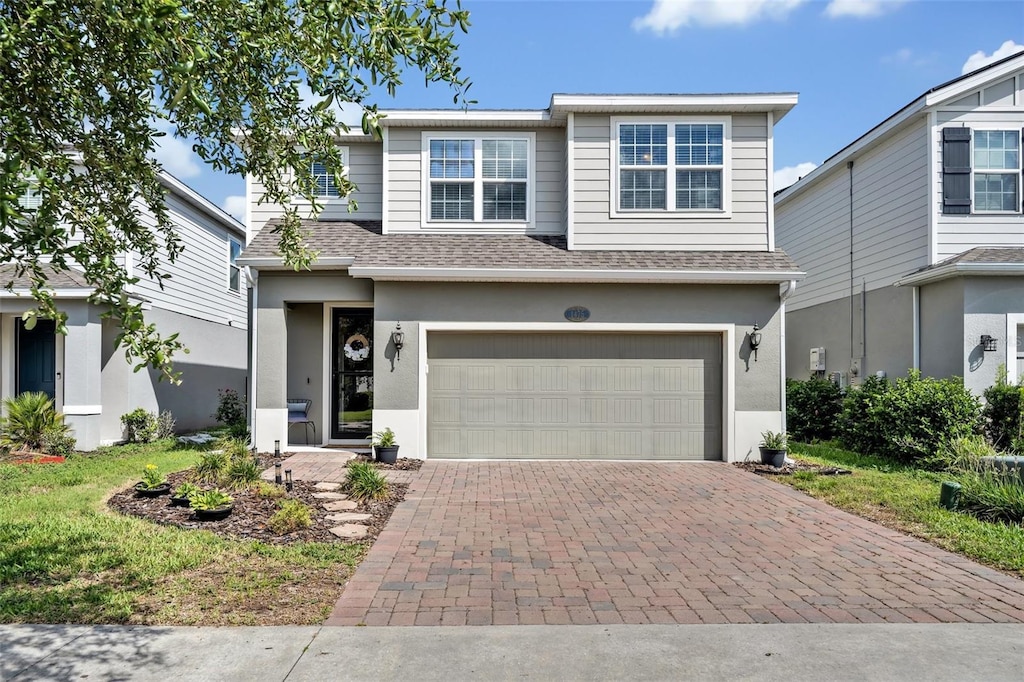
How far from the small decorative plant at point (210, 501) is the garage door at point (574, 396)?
4.85 meters

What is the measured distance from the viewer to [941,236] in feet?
39.6

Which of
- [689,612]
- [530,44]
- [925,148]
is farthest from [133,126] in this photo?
[925,148]

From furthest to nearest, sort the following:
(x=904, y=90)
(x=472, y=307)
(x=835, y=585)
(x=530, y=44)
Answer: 1. (x=904, y=90)
2. (x=472, y=307)
3. (x=530, y=44)
4. (x=835, y=585)

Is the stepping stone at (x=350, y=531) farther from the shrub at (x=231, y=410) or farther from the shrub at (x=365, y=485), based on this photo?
the shrub at (x=231, y=410)

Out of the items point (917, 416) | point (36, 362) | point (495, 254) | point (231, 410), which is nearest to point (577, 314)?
point (495, 254)

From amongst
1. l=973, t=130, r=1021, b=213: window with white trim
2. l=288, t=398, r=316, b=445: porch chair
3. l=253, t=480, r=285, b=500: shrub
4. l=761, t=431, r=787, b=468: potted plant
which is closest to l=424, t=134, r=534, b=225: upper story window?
l=288, t=398, r=316, b=445: porch chair

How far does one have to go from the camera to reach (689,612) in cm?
471

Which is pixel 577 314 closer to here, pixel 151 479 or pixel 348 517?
pixel 348 517

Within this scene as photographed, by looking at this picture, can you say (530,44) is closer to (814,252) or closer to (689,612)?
(689,612)

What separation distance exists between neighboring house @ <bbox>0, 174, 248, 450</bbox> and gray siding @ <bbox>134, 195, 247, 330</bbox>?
0.08ft

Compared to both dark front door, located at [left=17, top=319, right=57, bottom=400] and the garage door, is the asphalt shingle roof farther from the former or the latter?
dark front door, located at [left=17, top=319, right=57, bottom=400]

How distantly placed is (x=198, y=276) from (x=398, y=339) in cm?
763

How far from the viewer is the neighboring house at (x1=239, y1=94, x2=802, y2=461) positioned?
1155 cm

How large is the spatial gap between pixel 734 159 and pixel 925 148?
3.57 m
